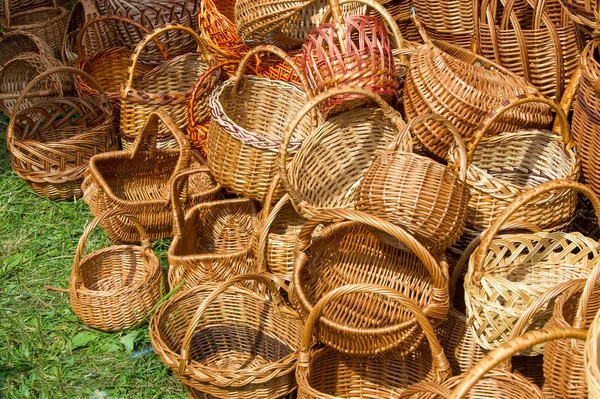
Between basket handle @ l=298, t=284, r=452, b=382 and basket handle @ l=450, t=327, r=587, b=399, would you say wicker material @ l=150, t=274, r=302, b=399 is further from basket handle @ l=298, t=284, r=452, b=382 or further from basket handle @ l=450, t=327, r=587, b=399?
basket handle @ l=450, t=327, r=587, b=399

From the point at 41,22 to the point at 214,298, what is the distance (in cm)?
297

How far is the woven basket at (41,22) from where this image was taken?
4.54 metres

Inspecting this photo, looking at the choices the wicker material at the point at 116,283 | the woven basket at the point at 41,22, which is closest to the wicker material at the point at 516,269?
the wicker material at the point at 116,283

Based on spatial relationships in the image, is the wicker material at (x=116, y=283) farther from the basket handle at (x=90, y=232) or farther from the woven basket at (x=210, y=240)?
the woven basket at (x=210, y=240)

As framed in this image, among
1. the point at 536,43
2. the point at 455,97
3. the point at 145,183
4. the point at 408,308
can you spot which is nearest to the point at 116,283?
the point at 145,183

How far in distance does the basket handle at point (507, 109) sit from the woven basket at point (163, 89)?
1.47 metres

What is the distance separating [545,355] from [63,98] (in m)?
2.69

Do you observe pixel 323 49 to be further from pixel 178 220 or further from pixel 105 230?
pixel 105 230

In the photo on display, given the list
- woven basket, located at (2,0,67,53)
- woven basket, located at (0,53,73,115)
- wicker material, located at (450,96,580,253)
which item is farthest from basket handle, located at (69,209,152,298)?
woven basket, located at (2,0,67,53)

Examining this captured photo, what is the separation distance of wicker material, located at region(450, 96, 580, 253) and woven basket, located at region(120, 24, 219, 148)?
1.43 metres

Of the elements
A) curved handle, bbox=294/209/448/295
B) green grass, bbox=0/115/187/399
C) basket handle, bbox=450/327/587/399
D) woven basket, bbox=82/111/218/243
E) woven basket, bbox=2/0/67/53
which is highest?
basket handle, bbox=450/327/587/399

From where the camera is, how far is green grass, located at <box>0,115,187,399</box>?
2799 millimetres

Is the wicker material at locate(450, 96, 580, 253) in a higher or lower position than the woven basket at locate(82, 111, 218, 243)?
higher

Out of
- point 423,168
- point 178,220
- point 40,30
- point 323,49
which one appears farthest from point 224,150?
point 40,30
